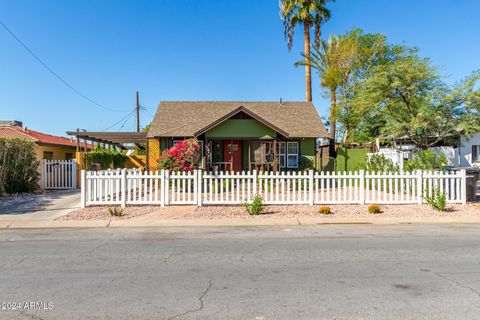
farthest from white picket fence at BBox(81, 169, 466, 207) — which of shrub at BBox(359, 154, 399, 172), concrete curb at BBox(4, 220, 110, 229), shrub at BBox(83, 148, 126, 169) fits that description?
shrub at BBox(83, 148, 126, 169)

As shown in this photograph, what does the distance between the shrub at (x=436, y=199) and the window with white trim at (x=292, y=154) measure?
10630mm

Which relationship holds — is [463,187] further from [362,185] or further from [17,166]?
[17,166]

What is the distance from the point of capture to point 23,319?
3.78 meters

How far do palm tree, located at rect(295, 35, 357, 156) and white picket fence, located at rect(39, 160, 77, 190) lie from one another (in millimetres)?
19912

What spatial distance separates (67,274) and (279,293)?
314 cm

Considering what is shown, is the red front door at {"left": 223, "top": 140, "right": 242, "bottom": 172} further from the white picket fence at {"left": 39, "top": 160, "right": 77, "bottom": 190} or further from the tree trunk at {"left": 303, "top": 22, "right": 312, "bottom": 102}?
the tree trunk at {"left": 303, "top": 22, "right": 312, "bottom": 102}

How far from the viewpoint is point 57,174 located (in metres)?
18.5

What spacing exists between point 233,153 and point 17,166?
1121 cm

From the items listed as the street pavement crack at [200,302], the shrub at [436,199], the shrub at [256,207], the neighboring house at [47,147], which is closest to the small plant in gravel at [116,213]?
the shrub at [256,207]

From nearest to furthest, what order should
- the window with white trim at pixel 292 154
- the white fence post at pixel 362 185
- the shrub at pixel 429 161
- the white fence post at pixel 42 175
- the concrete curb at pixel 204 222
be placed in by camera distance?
the concrete curb at pixel 204 222 < the white fence post at pixel 362 185 < the shrub at pixel 429 161 < the white fence post at pixel 42 175 < the window with white trim at pixel 292 154

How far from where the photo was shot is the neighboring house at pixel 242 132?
20.0 m

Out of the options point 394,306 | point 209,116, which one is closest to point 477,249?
point 394,306

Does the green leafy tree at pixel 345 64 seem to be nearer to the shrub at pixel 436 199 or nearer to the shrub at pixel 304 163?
the shrub at pixel 304 163

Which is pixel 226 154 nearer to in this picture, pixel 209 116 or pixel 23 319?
pixel 209 116
